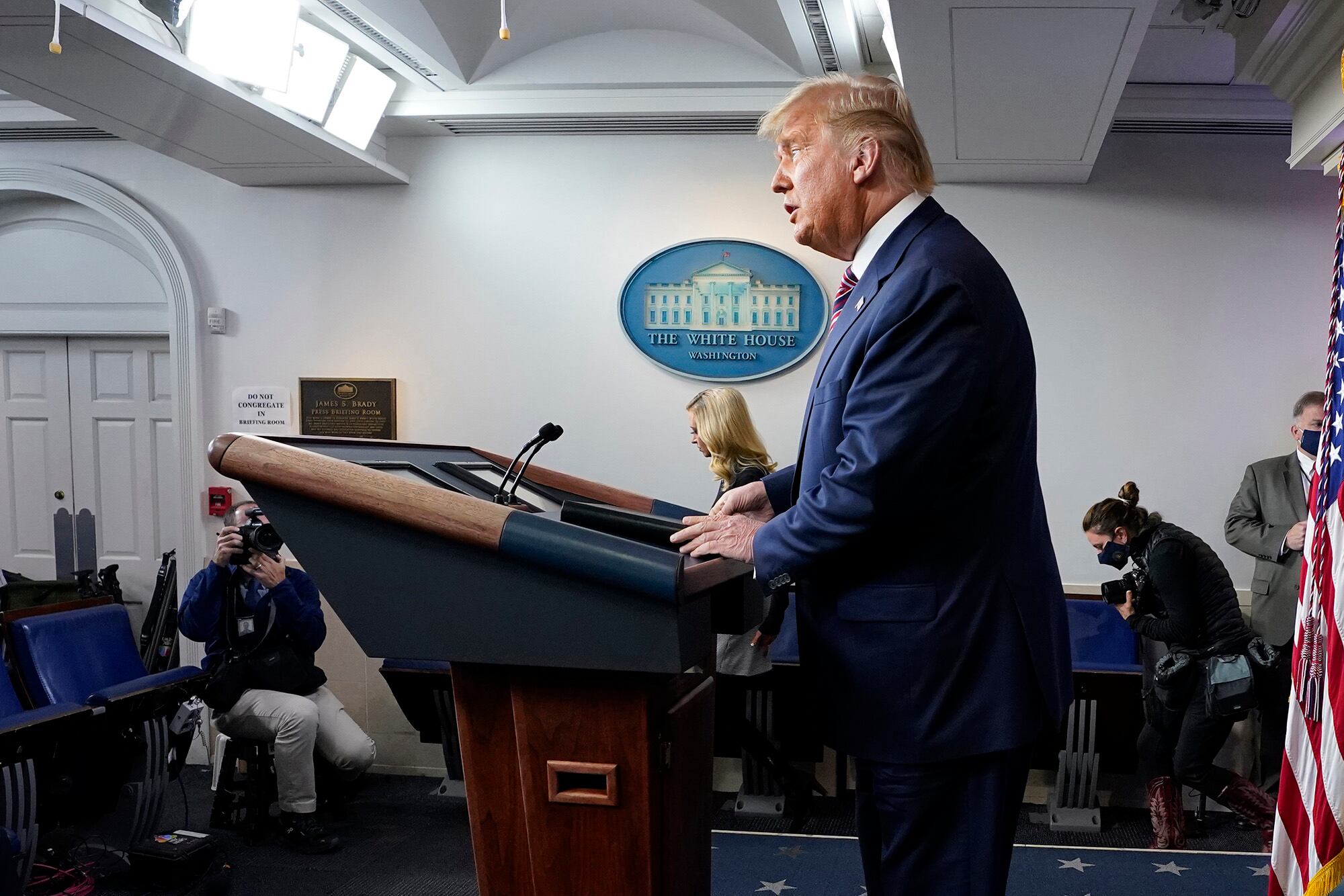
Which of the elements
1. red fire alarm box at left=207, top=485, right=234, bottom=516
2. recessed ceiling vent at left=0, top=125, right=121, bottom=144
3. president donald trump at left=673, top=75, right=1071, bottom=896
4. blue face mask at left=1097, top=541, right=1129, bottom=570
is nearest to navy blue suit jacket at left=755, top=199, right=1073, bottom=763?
president donald trump at left=673, top=75, right=1071, bottom=896

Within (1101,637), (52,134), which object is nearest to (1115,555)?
(1101,637)

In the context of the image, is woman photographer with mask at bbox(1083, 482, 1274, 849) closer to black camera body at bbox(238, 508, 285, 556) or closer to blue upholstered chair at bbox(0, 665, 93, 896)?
black camera body at bbox(238, 508, 285, 556)

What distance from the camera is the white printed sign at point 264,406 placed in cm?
548

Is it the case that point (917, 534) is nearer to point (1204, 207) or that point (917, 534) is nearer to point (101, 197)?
point (1204, 207)

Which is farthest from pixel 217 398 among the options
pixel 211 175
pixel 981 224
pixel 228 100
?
pixel 981 224

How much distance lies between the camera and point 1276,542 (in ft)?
14.7

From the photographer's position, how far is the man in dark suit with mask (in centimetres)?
443

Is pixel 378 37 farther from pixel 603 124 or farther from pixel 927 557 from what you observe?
pixel 927 557

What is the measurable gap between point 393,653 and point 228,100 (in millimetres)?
3285

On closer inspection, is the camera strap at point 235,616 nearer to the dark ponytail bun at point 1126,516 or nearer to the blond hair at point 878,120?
the dark ponytail bun at point 1126,516

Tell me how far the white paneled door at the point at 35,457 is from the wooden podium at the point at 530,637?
5534mm

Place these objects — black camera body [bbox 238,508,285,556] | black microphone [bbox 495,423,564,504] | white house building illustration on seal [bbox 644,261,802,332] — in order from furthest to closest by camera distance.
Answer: white house building illustration on seal [bbox 644,261,802,332] < black camera body [bbox 238,508,285,556] < black microphone [bbox 495,423,564,504]

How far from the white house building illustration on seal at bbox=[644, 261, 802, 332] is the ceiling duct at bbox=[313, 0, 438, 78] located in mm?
1374

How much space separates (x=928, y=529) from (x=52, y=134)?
5672 mm
